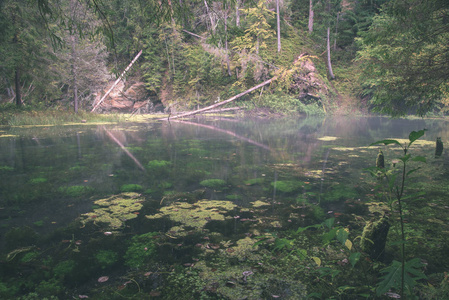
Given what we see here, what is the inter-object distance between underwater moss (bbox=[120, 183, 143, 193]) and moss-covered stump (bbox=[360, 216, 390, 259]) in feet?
12.8

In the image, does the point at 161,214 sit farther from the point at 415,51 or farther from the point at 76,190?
the point at 415,51

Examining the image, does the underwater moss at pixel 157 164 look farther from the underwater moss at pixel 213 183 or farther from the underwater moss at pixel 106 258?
the underwater moss at pixel 106 258

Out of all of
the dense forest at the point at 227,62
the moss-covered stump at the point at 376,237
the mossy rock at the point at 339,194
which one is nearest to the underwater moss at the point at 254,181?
the mossy rock at the point at 339,194

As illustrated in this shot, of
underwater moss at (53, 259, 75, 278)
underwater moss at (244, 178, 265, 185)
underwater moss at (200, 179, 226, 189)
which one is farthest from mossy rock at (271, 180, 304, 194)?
underwater moss at (53, 259, 75, 278)

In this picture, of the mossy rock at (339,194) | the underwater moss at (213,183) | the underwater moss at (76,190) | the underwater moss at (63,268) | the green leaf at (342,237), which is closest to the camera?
the green leaf at (342,237)

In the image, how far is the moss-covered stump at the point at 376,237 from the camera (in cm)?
269

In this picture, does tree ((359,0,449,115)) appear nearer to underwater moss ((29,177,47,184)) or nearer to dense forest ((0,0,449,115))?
underwater moss ((29,177,47,184))

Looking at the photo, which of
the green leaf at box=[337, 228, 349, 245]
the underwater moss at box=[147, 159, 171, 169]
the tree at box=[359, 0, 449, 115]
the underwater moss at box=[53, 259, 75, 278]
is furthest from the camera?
the underwater moss at box=[147, 159, 171, 169]

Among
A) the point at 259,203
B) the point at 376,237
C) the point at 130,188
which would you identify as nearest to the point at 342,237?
the point at 376,237

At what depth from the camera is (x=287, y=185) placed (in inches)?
212

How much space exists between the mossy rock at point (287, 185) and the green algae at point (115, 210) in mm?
2542

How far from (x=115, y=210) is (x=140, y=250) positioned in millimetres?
1348

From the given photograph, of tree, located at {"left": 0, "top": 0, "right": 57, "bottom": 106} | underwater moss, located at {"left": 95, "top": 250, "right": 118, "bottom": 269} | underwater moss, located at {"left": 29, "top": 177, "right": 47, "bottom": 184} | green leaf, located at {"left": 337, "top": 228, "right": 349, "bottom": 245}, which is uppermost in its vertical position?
tree, located at {"left": 0, "top": 0, "right": 57, "bottom": 106}

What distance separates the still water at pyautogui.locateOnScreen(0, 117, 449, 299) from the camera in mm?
2531
